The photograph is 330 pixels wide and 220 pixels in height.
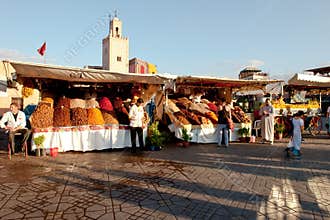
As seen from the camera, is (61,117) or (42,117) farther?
(61,117)

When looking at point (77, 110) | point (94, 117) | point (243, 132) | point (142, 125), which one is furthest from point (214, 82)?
point (77, 110)

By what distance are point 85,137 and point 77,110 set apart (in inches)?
36.3

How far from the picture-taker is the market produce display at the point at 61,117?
7134mm

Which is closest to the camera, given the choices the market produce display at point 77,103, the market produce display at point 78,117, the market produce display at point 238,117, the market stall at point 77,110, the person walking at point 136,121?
the market stall at point 77,110

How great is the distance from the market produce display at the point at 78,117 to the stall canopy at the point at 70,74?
3.37 feet

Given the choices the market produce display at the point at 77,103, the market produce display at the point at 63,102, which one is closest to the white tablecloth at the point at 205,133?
the market produce display at the point at 77,103

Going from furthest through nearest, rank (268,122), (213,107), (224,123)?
(213,107) → (268,122) → (224,123)

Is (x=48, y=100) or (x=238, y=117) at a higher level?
(x=48, y=100)

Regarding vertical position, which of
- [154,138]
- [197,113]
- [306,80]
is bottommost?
[154,138]

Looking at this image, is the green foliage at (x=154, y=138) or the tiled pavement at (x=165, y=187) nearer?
the tiled pavement at (x=165, y=187)

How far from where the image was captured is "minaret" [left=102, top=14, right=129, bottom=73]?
62.2m

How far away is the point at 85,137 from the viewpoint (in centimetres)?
733

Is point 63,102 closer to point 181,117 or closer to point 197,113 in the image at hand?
→ point 181,117

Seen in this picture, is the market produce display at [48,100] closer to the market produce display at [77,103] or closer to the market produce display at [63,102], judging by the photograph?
the market produce display at [63,102]
